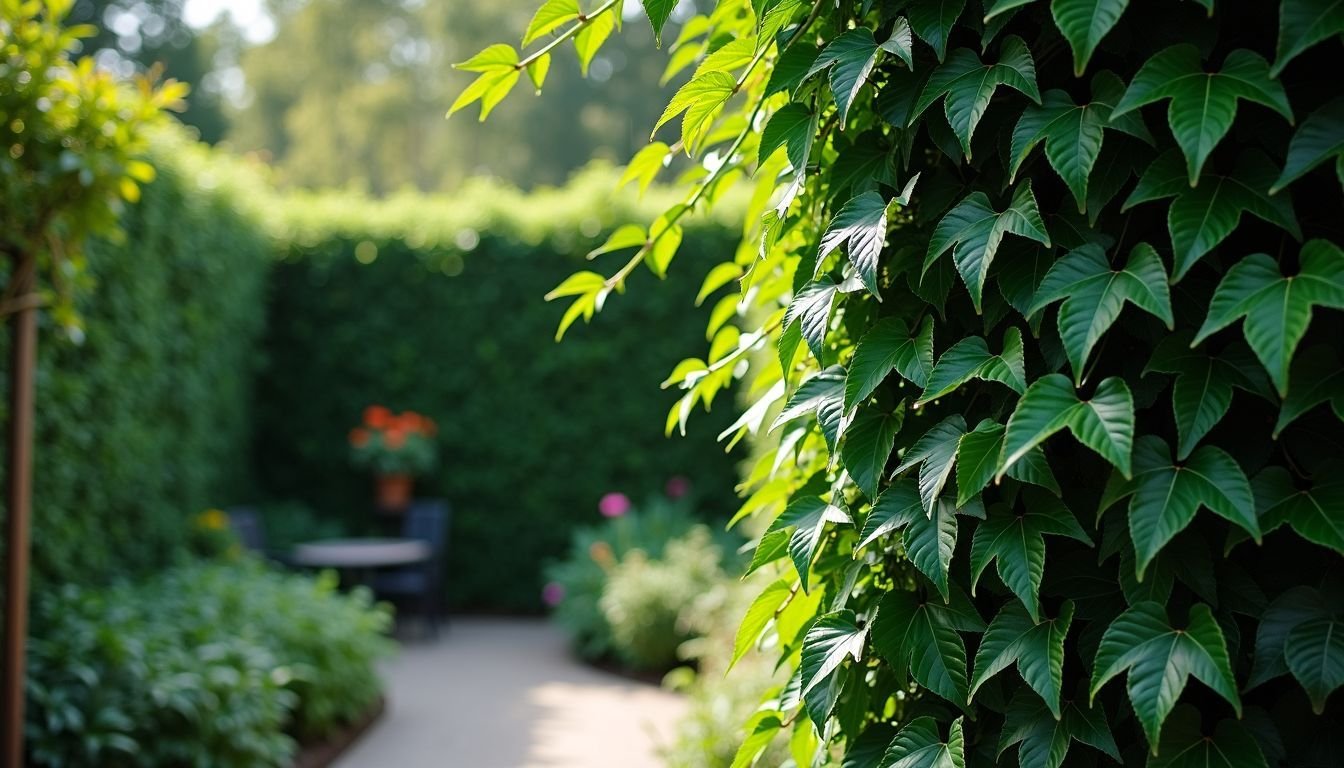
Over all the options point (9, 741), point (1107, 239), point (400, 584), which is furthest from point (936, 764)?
point (400, 584)

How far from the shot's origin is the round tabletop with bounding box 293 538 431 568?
6.61 m

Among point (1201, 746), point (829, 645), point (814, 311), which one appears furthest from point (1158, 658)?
point (814, 311)

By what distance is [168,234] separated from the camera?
5.71m

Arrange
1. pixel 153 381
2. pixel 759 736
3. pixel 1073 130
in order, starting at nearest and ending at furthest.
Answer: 1. pixel 1073 130
2. pixel 759 736
3. pixel 153 381

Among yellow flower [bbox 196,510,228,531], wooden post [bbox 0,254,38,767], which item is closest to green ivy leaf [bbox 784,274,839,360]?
wooden post [bbox 0,254,38,767]

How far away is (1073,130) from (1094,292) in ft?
0.45

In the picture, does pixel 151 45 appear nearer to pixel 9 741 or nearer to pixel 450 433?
pixel 450 433

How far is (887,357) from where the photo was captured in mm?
994

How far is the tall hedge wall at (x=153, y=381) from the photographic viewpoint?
178 inches

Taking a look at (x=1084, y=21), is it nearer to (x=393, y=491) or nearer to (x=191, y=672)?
(x=191, y=672)

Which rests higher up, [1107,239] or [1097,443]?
[1107,239]

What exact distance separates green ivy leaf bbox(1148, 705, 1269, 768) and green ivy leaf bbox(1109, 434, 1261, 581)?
15 centimetres

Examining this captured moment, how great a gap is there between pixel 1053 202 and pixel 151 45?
67.7ft

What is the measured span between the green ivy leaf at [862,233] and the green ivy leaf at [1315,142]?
1.01 feet
